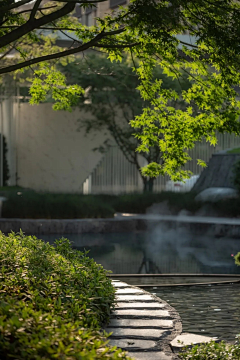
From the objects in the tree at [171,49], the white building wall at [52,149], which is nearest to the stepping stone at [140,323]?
the tree at [171,49]

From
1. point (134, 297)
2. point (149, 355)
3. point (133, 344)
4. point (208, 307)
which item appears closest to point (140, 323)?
point (133, 344)

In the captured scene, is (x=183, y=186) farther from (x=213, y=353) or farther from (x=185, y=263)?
(x=213, y=353)

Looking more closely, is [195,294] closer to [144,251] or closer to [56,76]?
[56,76]

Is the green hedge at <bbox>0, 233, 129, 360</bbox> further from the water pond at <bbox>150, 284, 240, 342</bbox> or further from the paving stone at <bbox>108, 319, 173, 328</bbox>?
the water pond at <bbox>150, 284, 240, 342</bbox>

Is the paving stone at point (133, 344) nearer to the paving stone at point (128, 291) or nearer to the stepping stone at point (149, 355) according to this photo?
the stepping stone at point (149, 355)

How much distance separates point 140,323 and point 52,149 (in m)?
25.3

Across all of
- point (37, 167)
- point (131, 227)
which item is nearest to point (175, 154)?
point (131, 227)

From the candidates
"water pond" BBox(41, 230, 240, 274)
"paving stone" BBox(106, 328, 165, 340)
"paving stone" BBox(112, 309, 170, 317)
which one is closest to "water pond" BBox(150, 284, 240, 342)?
"paving stone" BBox(112, 309, 170, 317)

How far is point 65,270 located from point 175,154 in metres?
3.47

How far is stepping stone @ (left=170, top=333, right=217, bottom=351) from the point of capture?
5.98m

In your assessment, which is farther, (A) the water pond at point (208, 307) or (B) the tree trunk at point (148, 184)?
(B) the tree trunk at point (148, 184)

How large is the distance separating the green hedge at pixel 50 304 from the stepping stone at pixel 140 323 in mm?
127

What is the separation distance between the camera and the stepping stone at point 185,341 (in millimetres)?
5984

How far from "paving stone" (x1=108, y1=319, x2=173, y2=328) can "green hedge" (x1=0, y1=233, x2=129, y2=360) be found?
127 millimetres
